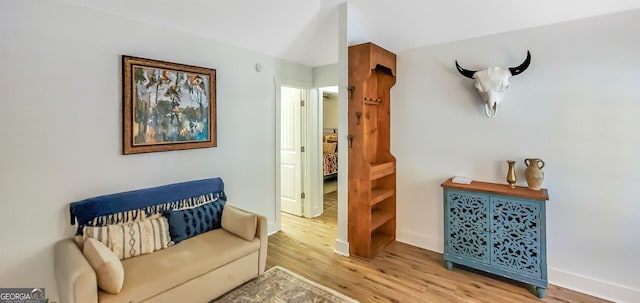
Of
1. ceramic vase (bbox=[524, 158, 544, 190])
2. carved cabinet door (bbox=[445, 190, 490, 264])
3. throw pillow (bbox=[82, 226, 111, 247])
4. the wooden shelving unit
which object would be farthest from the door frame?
ceramic vase (bbox=[524, 158, 544, 190])

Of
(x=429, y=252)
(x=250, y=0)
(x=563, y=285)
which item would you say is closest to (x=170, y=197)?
(x=250, y=0)

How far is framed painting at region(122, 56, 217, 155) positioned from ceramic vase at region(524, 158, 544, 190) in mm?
Result: 3020

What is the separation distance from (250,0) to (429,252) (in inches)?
128

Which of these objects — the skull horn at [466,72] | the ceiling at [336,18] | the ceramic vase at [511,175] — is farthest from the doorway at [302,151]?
the ceramic vase at [511,175]

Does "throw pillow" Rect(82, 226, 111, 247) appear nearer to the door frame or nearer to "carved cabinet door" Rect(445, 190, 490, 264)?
the door frame

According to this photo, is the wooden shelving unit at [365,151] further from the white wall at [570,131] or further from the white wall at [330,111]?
the white wall at [330,111]

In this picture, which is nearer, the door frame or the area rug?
the area rug

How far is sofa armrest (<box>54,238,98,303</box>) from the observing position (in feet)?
5.24

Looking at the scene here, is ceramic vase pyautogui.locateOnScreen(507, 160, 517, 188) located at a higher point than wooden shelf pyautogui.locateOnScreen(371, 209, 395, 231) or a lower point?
higher

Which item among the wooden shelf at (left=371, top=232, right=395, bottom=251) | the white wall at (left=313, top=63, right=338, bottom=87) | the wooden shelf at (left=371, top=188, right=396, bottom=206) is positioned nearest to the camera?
the wooden shelf at (left=371, top=188, right=396, bottom=206)

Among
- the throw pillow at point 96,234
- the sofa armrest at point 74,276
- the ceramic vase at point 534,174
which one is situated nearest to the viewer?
the sofa armrest at point 74,276

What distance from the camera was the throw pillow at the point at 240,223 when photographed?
2.52m

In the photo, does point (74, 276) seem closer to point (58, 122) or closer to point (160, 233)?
point (160, 233)

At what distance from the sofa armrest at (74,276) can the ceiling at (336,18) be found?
1.78 meters
